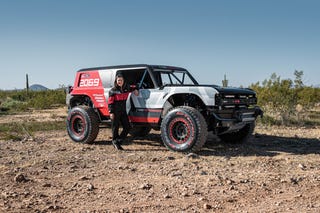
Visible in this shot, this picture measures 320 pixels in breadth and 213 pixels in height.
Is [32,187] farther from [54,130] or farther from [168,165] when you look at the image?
[54,130]

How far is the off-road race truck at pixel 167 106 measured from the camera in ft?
24.2

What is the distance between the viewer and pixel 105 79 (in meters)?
8.88

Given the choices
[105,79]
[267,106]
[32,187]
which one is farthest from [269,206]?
[267,106]

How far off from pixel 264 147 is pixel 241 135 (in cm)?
67

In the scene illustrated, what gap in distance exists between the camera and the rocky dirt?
4285mm

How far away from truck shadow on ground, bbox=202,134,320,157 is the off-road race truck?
0.37 m

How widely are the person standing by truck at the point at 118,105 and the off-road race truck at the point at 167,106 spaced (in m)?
0.17

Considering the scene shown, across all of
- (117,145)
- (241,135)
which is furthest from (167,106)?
(241,135)

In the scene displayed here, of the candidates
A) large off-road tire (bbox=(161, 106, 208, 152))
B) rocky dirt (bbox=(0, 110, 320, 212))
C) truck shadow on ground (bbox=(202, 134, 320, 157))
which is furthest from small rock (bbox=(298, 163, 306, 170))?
large off-road tire (bbox=(161, 106, 208, 152))

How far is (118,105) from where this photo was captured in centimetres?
813

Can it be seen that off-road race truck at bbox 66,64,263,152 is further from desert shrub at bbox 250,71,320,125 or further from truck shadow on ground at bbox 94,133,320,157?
desert shrub at bbox 250,71,320,125

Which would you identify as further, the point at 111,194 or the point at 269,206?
the point at 111,194

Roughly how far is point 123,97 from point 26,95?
29.1 m

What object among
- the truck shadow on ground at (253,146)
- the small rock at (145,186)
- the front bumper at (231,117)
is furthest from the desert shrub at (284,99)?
the small rock at (145,186)
